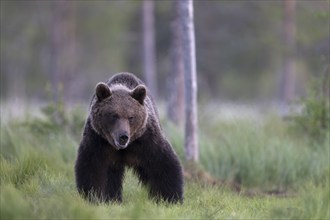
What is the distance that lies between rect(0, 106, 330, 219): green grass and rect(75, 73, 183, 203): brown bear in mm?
208

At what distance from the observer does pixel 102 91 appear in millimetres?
6770

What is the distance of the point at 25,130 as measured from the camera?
1129cm

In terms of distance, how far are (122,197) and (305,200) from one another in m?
2.21

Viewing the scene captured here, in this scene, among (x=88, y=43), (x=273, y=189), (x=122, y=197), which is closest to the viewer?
(x=122, y=197)

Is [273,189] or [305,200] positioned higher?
[305,200]

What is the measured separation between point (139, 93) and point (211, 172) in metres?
3.70

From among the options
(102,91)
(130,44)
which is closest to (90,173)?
(102,91)

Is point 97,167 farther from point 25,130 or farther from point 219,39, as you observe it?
point 219,39

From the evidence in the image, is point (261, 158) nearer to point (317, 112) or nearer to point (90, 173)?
point (317, 112)

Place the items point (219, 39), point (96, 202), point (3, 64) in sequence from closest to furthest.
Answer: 1. point (96, 202)
2. point (219, 39)
3. point (3, 64)

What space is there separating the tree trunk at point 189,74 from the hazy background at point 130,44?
40.2ft

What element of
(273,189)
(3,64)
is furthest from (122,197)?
(3,64)

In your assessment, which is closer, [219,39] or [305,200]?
[305,200]

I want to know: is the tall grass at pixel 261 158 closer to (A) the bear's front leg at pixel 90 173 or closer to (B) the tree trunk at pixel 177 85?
(B) the tree trunk at pixel 177 85
